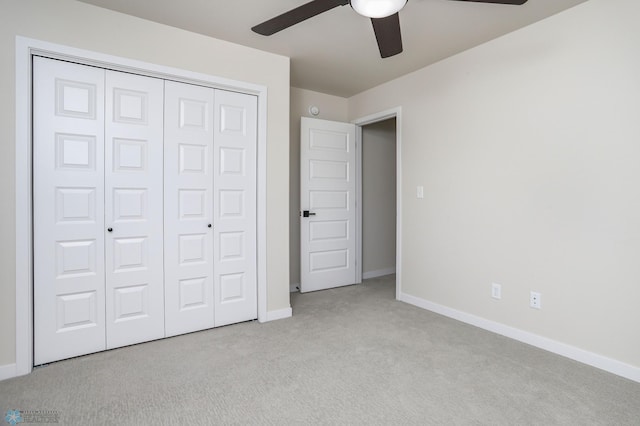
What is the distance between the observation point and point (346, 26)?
8.63 ft

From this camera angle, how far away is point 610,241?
7.34 ft

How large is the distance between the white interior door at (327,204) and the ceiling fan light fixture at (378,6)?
7.59 ft

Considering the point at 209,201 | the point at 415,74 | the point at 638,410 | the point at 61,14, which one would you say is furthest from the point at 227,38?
the point at 638,410

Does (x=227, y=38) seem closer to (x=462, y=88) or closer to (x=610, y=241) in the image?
(x=462, y=88)

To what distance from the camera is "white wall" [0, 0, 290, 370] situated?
7.02 feet

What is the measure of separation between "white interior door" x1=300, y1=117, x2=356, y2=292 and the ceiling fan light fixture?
2.31 meters

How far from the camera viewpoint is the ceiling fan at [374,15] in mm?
1645

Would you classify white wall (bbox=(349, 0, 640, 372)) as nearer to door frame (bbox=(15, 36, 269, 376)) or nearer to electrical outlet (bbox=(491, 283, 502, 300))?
electrical outlet (bbox=(491, 283, 502, 300))

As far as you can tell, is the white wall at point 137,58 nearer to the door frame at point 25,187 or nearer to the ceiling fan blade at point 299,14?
the door frame at point 25,187

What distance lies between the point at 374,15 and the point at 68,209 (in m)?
2.35

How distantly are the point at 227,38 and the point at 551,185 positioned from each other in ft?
9.27

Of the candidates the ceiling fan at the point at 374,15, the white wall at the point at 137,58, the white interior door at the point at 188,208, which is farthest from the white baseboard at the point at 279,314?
the ceiling fan at the point at 374,15

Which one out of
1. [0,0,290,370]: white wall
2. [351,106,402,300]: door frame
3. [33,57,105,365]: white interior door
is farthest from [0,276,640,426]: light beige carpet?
[351,106,402,300]: door frame

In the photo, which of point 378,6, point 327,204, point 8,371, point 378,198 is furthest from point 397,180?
point 8,371
